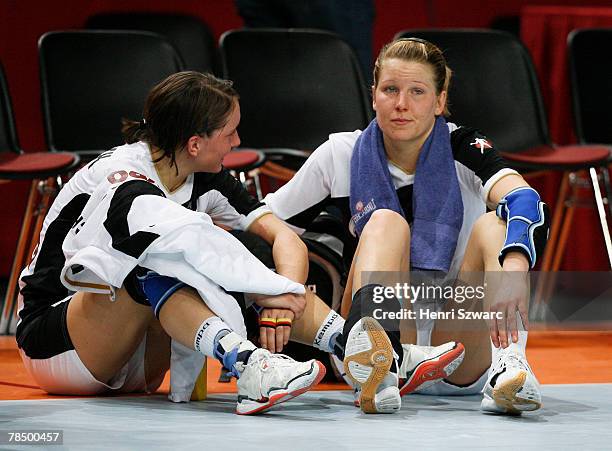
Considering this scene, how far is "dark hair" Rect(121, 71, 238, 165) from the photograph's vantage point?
298 centimetres

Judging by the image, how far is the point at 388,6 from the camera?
6422 mm

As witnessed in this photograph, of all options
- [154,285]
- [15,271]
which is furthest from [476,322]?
[15,271]

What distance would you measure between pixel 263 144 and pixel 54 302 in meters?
2.05

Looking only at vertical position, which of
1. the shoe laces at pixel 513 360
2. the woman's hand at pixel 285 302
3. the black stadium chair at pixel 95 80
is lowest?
the shoe laces at pixel 513 360

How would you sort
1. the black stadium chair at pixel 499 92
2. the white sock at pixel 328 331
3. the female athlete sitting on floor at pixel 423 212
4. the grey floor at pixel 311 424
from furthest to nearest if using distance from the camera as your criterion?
the black stadium chair at pixel 499 92 < the white sock at pixel 328 331 < the female athlete sitting on floor at pixel 423 212 < the grey floor at pixel 311 424

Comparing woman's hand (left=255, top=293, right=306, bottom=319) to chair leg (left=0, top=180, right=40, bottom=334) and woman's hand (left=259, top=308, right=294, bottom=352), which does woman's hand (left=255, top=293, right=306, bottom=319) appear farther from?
chair leg (left=0, top=180, right=40, bottom=334)

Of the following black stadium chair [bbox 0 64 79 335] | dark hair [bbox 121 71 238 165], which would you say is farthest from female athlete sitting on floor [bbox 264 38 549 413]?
black stadium chair [bbox 0 64 79 335]

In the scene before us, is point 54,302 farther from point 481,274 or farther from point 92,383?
point 481,274

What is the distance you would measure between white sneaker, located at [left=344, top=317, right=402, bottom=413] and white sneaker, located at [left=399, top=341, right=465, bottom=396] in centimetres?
12

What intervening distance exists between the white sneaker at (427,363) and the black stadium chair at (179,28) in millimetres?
2979

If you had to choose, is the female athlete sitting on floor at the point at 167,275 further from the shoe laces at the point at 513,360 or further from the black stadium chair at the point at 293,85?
the black stadium chair at the point at 293,85

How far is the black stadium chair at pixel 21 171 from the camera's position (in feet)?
14.6

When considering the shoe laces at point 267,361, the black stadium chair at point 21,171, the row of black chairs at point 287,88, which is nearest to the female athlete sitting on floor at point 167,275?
the shoe laces at point 267,361

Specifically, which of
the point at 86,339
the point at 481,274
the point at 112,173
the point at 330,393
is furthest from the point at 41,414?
the point at 481,274
